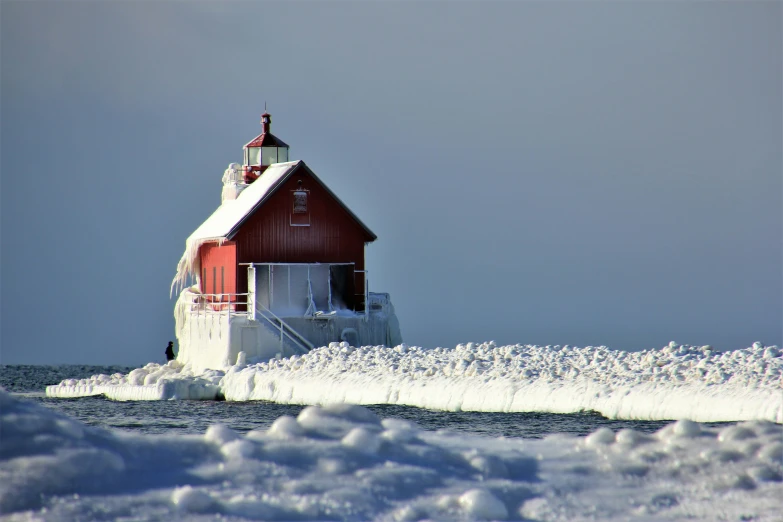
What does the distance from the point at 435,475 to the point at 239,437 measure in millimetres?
1900

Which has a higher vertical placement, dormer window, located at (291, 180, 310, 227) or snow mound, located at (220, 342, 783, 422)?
dormer window, located at (291, 180, 310, 227)

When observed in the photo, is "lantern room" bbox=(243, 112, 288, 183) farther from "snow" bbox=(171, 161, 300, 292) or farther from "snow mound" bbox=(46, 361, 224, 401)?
"snow mound" bbox=(46, 361, 224, 401)

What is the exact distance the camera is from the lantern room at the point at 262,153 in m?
39.1

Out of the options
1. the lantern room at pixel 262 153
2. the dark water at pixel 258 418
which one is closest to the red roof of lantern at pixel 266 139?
the lantern room at pixel 262 153

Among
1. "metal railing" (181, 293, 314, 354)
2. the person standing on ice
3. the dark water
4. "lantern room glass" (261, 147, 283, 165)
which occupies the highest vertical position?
"lantern room glass" (261, 147, 283, 165)

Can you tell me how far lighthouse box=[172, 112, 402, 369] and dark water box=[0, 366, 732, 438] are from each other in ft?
14.6

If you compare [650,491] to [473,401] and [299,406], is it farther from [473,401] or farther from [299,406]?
[299,406]

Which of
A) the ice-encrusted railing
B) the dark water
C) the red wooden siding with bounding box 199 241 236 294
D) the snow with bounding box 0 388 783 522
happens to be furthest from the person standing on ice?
the snow with bounding box 0 388 783 522

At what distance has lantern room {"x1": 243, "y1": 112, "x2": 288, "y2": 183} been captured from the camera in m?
39.1

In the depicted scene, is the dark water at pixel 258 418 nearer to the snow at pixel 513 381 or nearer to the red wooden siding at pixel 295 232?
the snow at pixel 513 381

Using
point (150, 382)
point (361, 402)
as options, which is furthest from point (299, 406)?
point (150, 382)

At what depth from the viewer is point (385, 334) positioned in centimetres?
3656

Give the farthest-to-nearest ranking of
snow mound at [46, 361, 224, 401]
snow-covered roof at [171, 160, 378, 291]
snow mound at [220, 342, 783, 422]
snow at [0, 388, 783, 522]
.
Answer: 1. snow-covered roof at [171, 160, 378, 291]
2. snow mound at [46, 361, 224, 401]
3. snow mound at [220, 342, 783, 422]
4. snow at [0, 388, 783, 522]

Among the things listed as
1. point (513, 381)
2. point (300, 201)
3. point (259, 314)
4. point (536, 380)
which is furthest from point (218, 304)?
point (536, 380)
